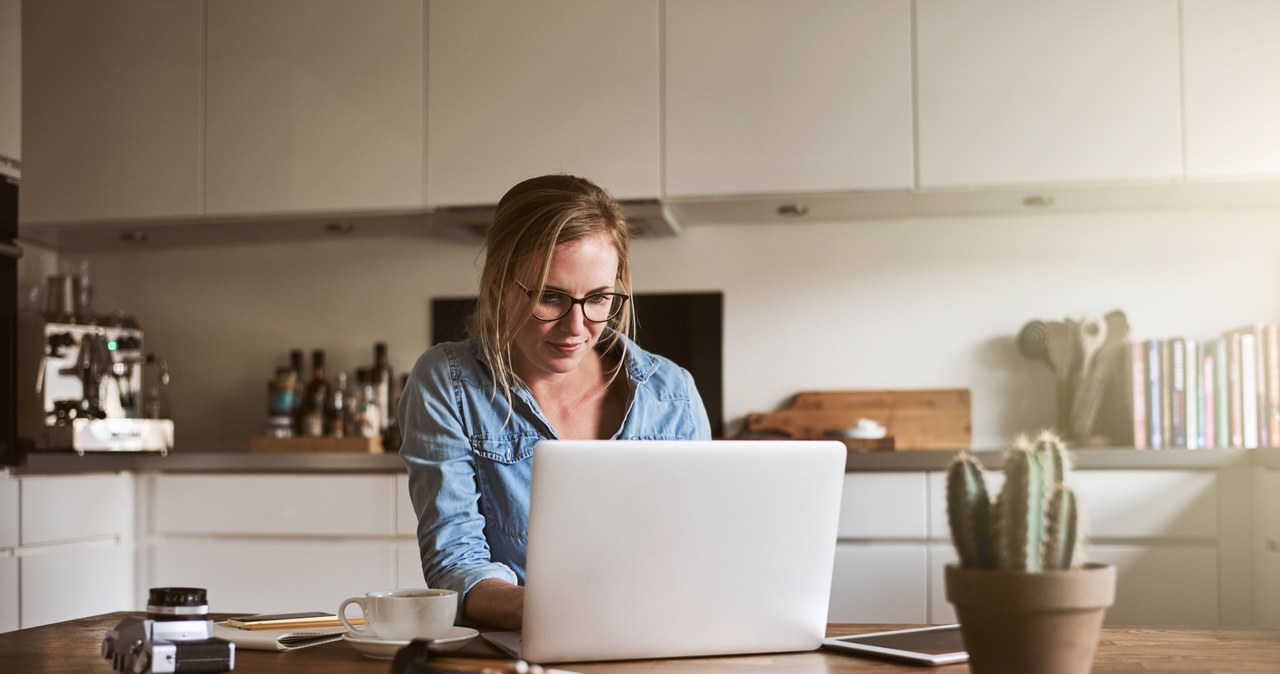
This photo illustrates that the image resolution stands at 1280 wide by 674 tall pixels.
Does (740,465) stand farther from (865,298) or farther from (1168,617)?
(865,298)

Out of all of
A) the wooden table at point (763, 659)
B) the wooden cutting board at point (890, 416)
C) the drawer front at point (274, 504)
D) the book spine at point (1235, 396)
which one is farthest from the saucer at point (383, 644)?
the book spine at point (1235, 396)

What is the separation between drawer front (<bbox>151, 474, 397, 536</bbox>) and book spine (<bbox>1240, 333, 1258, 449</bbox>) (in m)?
2.19

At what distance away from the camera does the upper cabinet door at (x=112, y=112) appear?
350 cm

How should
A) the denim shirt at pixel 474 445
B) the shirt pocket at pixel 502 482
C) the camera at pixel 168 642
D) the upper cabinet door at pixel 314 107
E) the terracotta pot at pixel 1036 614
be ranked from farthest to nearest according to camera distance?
the upper cabinet door at pixel 314 107 < the shirt pocket at pixel 502 482 < the denim shirt at pixel 474 445 < the camera at pixel 168 642 < the terracotta pot at pixel 1036 614

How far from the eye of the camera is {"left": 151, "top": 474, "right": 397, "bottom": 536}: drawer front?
3.07 m

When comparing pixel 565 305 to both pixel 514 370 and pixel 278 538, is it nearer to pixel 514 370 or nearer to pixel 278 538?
pixel 514 370

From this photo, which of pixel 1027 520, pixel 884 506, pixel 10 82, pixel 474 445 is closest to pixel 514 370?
pixel 474 445

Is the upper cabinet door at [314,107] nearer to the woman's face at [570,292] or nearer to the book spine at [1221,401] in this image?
the woman's face at [570,292]

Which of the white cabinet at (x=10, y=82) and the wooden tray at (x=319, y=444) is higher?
the white cabinet at (x=10, y=82)

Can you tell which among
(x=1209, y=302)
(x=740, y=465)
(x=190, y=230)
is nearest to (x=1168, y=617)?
(x=1209, y=302)

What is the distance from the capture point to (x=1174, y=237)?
3.30m

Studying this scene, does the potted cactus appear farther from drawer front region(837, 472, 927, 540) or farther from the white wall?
the white wall

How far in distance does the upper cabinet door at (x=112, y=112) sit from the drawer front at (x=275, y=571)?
101 cm

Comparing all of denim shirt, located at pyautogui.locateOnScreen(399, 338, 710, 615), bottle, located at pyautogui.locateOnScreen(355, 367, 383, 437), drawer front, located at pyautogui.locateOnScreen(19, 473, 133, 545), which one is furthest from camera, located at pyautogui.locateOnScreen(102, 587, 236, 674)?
bottle, located at pyautogui.locateOnScreen(355, 367, 383, 437)
